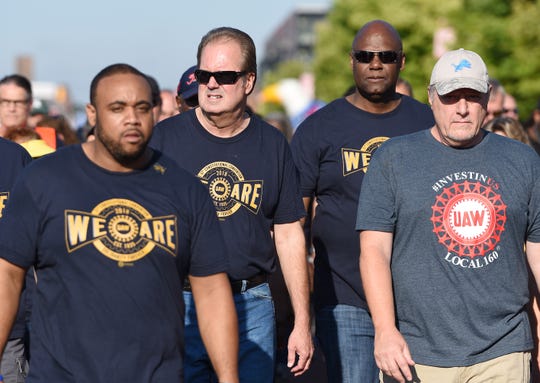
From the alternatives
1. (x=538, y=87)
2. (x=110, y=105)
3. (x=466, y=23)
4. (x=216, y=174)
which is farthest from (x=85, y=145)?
(x=466, y=23)

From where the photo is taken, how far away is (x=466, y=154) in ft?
19.1

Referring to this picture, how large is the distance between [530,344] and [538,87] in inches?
1013

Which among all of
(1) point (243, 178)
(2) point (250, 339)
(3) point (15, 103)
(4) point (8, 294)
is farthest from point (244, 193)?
(3) point (15, 103)

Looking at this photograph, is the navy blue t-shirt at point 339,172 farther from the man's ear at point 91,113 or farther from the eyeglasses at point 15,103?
the eyeglasses at point 15,103

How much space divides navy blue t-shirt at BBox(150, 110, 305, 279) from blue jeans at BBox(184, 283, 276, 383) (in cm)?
14

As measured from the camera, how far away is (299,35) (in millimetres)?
170625

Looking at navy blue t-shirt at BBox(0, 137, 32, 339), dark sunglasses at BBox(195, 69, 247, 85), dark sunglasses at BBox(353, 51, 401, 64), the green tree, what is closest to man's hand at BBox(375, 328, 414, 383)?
dark sunglasses at BBox(195, 69, 247, 85)

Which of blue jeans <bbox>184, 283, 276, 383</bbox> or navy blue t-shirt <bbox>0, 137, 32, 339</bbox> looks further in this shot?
navy blue t-shirt <bbox>0, 137, 32, 339</bbox>

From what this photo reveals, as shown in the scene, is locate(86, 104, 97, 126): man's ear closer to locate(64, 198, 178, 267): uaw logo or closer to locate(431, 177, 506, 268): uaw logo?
locate(64, 198, 178, 267): uaw logo

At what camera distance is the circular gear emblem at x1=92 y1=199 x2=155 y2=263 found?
15.8 feet

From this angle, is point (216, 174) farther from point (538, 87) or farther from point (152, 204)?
point (538, 87)

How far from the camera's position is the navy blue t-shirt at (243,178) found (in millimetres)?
6199

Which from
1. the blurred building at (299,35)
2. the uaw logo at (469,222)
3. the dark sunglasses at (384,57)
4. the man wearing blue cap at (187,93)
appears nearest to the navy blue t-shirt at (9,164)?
the man wearing blue cap at (187,93)

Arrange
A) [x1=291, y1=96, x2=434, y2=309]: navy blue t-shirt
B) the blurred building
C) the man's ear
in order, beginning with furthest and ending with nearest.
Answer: the blurred building → [x1=291, y1=96, x2=434, y2=309]: navy blue t-shirt → the man's ear
